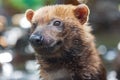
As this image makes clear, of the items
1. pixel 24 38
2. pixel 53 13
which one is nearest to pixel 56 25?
pixel 53 13

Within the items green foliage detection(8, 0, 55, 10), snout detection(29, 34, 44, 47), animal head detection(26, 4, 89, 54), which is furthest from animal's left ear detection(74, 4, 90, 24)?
snout detection(29, 34, 44, 47)

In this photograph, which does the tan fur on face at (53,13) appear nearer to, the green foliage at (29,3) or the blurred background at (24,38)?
the green foliage at (29,3)

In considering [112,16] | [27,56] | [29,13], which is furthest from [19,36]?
[29,13]

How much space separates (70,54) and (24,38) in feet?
6.13

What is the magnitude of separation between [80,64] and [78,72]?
0.12 feet

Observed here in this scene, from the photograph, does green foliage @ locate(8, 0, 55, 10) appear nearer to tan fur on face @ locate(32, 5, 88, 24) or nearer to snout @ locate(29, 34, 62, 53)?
tan fur on face @ locate(32, 5, 88, 24)

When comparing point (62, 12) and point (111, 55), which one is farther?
point (111, 55)

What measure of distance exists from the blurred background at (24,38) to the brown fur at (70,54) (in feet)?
2.15

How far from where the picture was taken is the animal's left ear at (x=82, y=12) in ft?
8.47

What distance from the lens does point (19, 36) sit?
4.57 meters

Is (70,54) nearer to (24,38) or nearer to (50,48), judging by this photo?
(50,48)

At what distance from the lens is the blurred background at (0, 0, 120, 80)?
3.60m

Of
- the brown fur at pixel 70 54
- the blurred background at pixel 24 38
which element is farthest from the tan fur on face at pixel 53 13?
the blurred background at pixel 24 38

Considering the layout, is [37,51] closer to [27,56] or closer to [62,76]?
[62,76]
